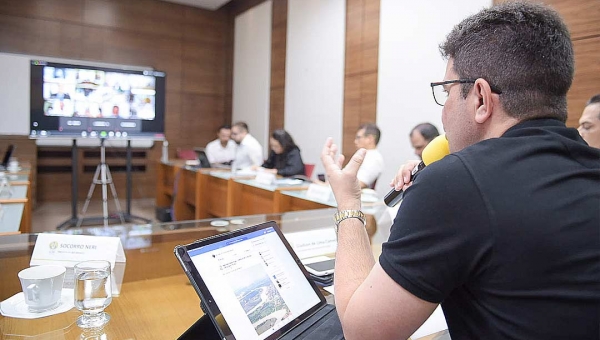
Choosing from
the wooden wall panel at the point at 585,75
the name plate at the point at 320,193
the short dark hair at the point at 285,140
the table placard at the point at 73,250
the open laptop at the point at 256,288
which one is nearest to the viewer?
the open laptop at the point at 256,288

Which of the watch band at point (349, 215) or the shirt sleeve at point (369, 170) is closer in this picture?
the watch band at point (349, 215)

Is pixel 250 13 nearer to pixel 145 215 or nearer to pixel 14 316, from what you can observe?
pixel 145 215

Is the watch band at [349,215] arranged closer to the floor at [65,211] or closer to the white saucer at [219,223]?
the white saucer at [219,223]

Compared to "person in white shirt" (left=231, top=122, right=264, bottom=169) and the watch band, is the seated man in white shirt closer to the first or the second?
"person in white shirt" (left=231, top=122, right=264, bottom=169)

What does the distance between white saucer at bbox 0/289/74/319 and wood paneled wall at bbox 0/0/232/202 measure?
5.99m

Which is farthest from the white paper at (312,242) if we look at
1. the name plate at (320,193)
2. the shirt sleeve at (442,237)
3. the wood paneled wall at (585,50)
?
the wood paneled wall at (585,50)

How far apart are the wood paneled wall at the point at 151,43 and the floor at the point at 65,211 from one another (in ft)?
1.00

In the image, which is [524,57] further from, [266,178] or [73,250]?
[266,178]

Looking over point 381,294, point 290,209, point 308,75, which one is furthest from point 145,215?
point 381,294

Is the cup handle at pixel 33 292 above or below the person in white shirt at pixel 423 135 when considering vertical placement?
below

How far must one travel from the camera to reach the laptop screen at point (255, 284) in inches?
31.8

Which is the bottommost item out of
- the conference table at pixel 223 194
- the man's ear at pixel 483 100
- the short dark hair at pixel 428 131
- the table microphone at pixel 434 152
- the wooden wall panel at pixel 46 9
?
the conference table at pixel 223 194

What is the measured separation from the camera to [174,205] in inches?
211

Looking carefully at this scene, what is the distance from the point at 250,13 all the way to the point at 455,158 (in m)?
7.11
